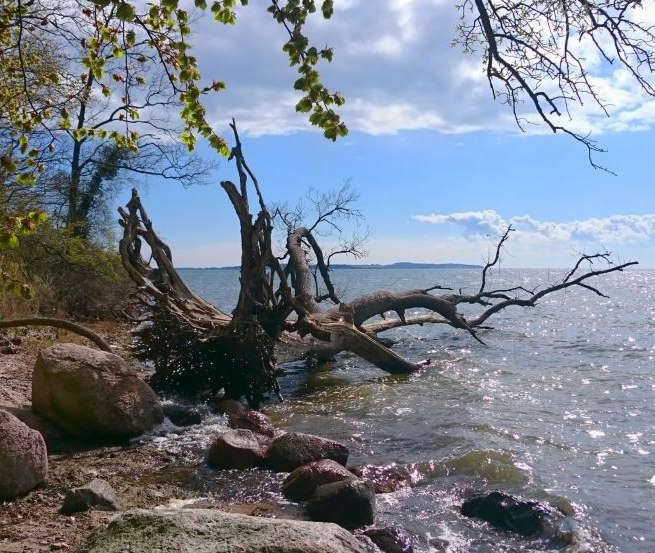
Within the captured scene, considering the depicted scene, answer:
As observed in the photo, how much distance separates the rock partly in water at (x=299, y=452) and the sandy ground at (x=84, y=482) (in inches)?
21.2

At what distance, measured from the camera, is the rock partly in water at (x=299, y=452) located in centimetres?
772

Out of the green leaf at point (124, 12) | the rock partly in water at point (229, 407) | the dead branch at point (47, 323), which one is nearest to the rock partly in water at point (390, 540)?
the dead branch at point (47, 323)

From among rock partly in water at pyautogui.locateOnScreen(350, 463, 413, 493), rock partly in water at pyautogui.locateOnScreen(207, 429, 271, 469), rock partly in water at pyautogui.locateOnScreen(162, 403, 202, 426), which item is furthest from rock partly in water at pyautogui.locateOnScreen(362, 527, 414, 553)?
rock partly in water at pyautogui.locateOnScreen(162, 403, 202, 426)

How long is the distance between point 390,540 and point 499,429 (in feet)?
16.4

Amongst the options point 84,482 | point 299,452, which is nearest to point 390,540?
point 299,452

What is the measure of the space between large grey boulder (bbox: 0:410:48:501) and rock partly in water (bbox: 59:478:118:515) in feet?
1.78

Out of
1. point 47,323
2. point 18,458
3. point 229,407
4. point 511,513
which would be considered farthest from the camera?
point 229,407

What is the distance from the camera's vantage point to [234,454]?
7.80m

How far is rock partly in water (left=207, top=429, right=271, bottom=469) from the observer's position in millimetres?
7773

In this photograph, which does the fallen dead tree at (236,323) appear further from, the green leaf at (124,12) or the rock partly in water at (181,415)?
the green leaf at (124,12)

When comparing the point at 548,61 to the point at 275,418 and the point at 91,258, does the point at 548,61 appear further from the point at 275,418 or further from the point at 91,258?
the point at 91,258

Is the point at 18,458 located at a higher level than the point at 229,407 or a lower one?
higher

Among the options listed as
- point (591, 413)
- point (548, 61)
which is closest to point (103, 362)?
point (548, 61)

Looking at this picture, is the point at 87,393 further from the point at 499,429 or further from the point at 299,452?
the point at 499,429
